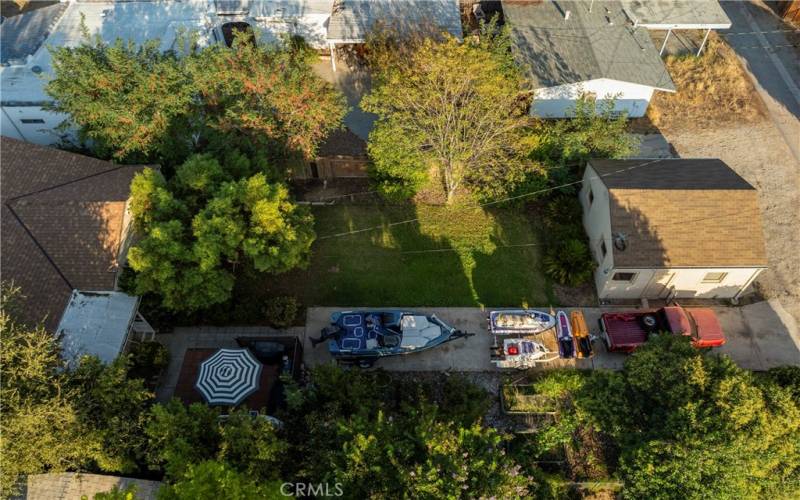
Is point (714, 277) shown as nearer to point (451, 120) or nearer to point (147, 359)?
point (451, 120)

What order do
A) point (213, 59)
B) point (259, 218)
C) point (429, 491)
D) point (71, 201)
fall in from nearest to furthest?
point (429, 491)
point (259, 218)
point (71, 201)
point (213, 59)

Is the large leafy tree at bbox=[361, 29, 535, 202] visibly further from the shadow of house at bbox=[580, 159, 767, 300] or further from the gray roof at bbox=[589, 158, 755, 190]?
the shadow of house at bbox=[580, 159, 767, 300]

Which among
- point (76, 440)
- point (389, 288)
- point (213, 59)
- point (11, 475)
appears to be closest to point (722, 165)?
point (389, 288)

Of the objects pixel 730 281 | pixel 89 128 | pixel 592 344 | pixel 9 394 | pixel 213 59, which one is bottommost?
pixel 592 344

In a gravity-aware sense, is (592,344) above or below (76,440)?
below

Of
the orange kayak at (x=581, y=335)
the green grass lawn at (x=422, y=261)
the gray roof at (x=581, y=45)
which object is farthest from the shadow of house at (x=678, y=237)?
the gray roof at (x=581, y=45)

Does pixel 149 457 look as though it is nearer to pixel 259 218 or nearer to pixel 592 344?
pixel 259 218

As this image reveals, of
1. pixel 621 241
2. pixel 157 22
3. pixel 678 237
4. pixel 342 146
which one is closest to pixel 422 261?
pixel 342 146

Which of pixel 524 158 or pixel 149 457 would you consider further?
pixel 524 158
